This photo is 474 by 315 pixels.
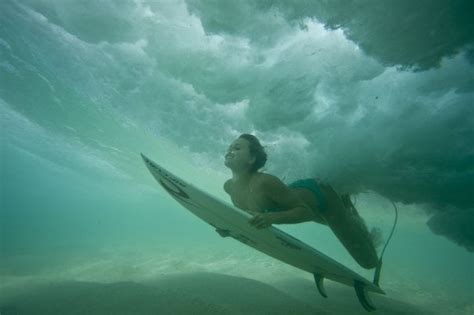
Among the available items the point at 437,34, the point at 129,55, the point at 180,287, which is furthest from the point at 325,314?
the point at 129,55

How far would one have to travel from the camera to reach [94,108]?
20594mm

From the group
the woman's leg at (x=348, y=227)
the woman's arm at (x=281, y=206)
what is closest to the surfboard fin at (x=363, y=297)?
the woman's leg at (x=348, y=227)

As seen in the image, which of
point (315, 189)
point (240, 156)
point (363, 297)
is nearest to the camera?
point (240, 156)

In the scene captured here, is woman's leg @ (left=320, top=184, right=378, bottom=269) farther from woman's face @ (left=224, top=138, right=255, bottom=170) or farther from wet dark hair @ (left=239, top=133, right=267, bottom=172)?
woman's face @ (left=224, top=138, right=255, bottom=170)

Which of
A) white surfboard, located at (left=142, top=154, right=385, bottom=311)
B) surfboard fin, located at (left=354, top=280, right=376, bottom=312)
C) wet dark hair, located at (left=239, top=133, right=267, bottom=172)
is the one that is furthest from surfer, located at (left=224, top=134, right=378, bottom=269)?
surfboard fin, located at (left=354, top=280, right=376, bottom=312)

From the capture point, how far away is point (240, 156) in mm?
5410

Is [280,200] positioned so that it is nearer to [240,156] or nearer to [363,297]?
[240,156]

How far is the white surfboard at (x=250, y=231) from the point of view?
4.51 meters

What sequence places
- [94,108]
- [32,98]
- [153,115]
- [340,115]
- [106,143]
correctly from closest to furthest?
[340,115] < [153,115] < [94,108] < [32,98] < [106,143]

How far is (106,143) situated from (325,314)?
28624mm

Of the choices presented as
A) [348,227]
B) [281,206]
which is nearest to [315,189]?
[348,227]

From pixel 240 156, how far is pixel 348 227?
4.38m

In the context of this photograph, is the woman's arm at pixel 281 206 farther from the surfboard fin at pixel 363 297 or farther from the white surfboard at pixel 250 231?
the surfboard fin at pixel 363 297

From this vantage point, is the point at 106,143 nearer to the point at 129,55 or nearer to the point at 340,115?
the point at 129,55
